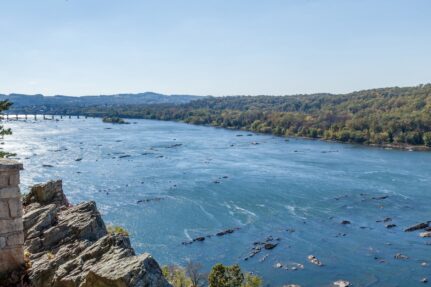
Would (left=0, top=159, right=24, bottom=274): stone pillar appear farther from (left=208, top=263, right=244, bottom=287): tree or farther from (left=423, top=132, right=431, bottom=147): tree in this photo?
(left=423, top=132, right=431, bottom=147): tree

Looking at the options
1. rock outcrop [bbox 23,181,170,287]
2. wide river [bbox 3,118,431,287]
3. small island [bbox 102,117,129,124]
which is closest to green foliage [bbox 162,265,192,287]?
wide river [bbox 3,118,431,287]

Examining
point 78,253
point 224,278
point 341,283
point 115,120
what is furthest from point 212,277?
point 115,120

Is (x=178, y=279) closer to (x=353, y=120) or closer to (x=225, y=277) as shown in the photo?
(x=225, y=277)

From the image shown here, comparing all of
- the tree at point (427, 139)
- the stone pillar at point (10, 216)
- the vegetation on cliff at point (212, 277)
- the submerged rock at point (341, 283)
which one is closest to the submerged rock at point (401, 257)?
the submerged rock at point (341, 283)

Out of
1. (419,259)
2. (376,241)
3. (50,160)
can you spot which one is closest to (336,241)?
(376,241)

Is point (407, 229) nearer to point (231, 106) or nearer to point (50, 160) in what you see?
point (50, 160)
